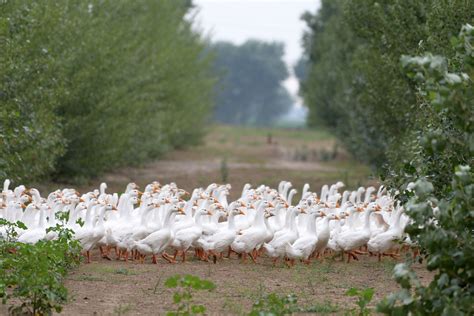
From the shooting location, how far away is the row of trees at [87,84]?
691 inches

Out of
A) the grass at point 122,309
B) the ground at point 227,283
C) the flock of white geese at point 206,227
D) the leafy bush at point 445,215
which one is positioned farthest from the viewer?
the flock of white geese at point 206,227

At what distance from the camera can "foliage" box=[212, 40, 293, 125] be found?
129925 mm

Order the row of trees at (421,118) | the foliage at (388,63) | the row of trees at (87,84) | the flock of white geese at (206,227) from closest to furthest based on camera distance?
the row of trees at (421,118), the flock of white geese at (206,227), the foliage at (388,63), the row of trees at (87,84)

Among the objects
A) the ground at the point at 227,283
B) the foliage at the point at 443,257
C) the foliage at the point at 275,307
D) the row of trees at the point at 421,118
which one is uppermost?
the row of trees at the point at 421,118

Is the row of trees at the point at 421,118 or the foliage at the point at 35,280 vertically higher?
the row of trees at the point at 421,118

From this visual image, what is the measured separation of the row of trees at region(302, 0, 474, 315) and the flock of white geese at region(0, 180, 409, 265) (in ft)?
3.95

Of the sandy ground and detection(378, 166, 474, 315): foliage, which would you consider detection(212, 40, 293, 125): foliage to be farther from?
detection(378, 166, 474, 315): foliage

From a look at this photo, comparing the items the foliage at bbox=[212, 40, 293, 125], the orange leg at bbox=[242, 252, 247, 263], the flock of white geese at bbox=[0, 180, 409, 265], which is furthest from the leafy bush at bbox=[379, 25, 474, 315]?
the foliage at bbox=[212, 40, 293, 125]

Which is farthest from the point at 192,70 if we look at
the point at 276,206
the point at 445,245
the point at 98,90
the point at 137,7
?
the point at 445,245

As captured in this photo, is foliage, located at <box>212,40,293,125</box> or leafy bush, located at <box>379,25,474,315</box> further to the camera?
foliage, located at <box>212,40,293,125</box>

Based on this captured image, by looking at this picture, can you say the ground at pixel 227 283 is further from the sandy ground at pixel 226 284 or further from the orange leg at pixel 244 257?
the orange leg at pixel 244 257

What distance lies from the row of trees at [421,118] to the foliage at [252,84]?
87.7 metres

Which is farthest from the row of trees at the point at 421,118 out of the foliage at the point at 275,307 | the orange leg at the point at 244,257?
the orange leg at the point at 244,257

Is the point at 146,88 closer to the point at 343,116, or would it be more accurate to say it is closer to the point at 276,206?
the point at 343,116
